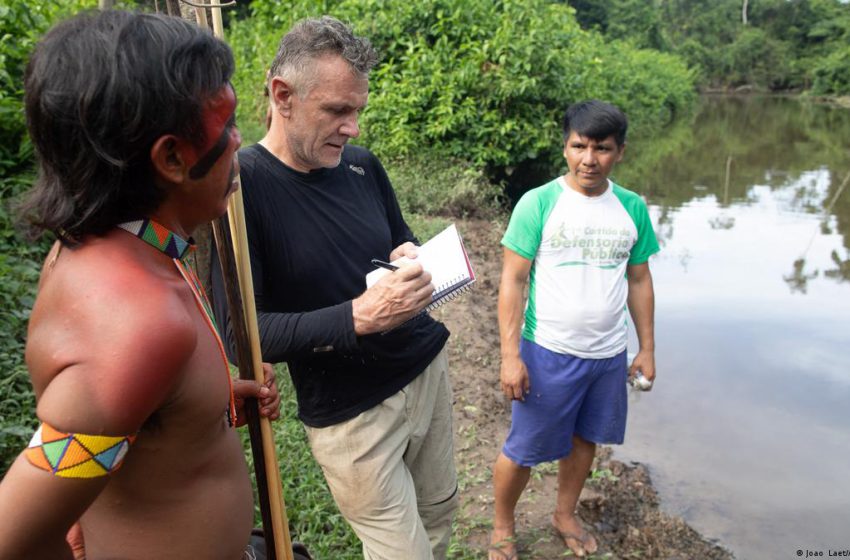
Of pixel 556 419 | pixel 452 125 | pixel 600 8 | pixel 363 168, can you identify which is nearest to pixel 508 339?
pixel 556 419

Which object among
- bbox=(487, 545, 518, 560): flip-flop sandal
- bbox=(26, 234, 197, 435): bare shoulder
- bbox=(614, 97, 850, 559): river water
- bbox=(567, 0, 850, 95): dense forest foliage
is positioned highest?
bbox=(26, 234, 197, 435): bare shoulder

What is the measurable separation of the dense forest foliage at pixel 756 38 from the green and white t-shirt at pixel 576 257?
41.3m

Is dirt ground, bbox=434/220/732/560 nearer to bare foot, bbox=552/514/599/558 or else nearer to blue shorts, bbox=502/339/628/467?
bare foot, bbox=552/514/599/558

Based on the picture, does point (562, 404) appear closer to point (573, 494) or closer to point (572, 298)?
point (572, 298)

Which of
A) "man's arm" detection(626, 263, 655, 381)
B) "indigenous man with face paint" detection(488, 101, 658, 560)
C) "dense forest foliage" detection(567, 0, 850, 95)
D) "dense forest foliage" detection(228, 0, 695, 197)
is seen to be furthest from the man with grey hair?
"dense forest foliage" detection(567, 0, 850, 95)

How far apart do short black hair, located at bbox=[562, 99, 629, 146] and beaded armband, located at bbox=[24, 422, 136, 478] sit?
220 cm

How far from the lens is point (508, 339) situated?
105 inches

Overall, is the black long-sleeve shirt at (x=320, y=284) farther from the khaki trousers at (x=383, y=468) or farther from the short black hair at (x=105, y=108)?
the short black hair at (x=105, y=108)

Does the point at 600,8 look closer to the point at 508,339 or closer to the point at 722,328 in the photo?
the point at 722,328

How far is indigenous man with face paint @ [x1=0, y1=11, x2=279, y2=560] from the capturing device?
Answer: 35.5 inches

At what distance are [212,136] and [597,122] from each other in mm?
1936

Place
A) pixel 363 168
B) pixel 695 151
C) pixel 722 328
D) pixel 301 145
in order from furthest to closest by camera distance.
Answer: pixel 695 151 → pixel 722 328 → pixel 363 168 → pixel 301 145

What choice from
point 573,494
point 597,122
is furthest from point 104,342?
point 573,494

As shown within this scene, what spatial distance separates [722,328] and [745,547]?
275 centimetres
